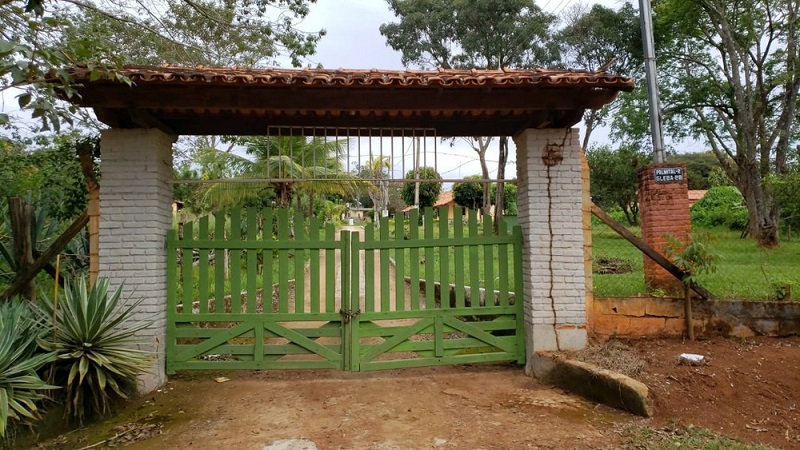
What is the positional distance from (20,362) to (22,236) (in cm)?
177

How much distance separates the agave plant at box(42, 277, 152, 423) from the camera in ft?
12.1

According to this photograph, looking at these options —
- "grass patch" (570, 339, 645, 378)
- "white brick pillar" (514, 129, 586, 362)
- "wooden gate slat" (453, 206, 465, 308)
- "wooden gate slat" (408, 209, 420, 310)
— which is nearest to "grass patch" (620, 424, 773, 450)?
"grass patch" (570, 339, 645, 378)

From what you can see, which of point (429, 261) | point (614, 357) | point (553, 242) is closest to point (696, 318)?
point (614, 357)

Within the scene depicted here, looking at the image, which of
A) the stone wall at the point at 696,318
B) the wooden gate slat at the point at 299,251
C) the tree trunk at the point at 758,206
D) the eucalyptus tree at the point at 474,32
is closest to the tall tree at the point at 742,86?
the tree trunk at the point at 758,206

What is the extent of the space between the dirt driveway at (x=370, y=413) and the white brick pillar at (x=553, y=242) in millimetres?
660

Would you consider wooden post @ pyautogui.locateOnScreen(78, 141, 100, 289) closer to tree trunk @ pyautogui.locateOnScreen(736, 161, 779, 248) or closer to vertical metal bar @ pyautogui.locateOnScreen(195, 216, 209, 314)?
vertical metal bar @ pyautogui.locateOnScreen(195, 216, 209, 314)

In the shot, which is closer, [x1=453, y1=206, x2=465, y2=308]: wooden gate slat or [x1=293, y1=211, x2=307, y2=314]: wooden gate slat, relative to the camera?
[x1=293, y1=211, x2=307, y2=314]: wooden gate slat

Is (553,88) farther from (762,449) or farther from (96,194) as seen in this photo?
(96,194)

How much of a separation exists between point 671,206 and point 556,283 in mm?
2019

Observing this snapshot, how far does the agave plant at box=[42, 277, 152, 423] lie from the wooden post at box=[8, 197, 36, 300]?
0.89 meters

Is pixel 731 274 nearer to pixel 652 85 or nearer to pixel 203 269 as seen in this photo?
pixel 652 85

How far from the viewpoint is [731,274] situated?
7156 mm

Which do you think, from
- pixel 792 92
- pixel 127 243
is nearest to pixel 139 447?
pixel 127 243

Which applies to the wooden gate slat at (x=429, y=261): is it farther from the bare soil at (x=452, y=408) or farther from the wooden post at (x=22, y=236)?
the wooden post at (x=22, y=236)
